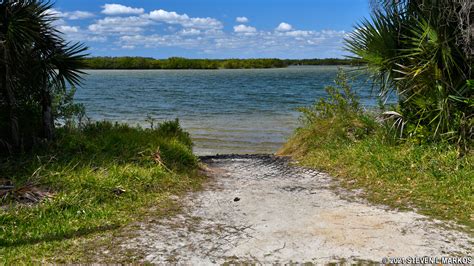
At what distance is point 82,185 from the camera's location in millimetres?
6047

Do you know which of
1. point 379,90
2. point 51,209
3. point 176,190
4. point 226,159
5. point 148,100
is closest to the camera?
point 51,209

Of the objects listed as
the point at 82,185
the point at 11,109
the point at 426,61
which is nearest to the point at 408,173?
the point at 426,61

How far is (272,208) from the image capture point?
582 centimetres

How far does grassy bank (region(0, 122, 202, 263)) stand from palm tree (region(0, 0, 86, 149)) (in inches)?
25.6

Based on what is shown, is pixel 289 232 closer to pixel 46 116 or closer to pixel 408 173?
pixel 408 173

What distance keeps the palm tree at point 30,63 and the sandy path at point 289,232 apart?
3.52m

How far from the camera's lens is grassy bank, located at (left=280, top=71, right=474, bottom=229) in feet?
19.0

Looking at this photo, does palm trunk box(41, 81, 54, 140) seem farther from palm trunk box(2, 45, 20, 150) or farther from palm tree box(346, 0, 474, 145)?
palm tree box(346, 0, 474, 145)

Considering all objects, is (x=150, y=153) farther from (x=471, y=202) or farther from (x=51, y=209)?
(x=471, y=202)

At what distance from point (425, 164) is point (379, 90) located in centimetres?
219

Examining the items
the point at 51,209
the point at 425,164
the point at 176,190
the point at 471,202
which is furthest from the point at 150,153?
the point at 471,202

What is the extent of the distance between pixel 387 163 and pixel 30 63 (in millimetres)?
6104

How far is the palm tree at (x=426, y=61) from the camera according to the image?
7035mm

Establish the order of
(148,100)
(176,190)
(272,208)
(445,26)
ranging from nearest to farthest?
(272,208) < (176,190) < (445,26) < (148,100)
